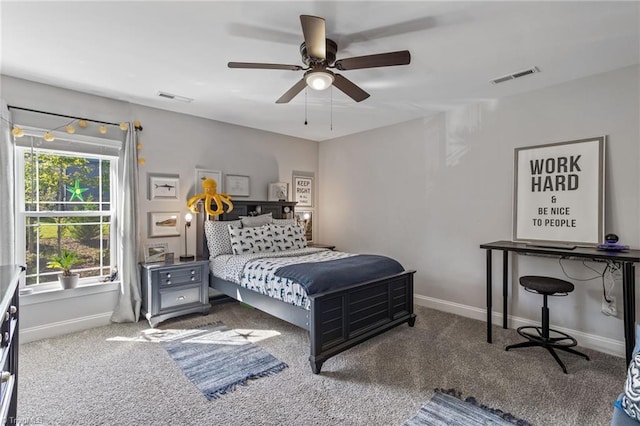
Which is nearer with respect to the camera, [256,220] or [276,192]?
[256,220]

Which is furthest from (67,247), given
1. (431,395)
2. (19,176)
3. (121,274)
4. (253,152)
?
(431,395)

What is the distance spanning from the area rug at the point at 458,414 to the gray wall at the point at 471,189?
1726mm

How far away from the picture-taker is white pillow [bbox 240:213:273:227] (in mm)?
4443

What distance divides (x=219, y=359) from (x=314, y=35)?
2635 mm

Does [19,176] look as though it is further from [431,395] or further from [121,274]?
[431,395]

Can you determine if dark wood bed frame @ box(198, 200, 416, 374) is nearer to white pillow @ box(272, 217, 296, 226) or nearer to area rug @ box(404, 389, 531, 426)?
area rug @ box(404, 389, 531, 426)

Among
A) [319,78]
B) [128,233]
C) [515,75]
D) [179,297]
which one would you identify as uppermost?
[515,75]

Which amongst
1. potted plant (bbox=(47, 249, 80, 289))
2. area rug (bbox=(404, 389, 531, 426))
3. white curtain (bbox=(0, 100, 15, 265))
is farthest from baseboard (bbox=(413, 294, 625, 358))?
white curtain (bbox=(0, 100, 15, 265))

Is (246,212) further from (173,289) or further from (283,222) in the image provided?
(173,289)

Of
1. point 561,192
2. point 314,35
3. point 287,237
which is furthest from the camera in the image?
point 287,237

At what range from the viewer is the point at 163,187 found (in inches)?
160

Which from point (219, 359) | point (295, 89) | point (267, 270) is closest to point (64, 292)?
point (219, 359)

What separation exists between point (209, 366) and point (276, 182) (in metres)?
3.11

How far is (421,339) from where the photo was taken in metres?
3.23
